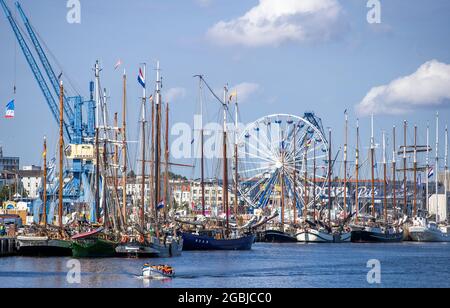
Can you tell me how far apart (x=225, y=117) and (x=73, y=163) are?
103ft

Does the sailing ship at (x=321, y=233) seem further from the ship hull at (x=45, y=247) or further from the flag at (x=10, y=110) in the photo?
the ship hull at (x=45, y=247)

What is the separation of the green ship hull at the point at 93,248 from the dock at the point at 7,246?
971 cm

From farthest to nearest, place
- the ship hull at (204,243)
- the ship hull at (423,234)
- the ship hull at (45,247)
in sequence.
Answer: the ship hull at (423,234) < the ship hull at (204,243) < the ship hull at (45,247)

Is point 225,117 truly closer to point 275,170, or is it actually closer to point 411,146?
point 275,170

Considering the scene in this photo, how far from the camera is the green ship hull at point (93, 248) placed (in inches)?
3430

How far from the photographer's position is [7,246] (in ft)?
315

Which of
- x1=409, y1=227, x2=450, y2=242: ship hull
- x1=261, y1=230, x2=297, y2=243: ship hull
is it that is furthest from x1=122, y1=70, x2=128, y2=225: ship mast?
x1=409, y1=227, x2=450, y2=242: ship hull

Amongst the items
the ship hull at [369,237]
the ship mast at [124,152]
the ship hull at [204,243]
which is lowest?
the ship hull at [369,237]

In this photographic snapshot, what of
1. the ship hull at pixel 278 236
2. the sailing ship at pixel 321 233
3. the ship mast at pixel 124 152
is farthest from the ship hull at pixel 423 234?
the ship mast at pixel 124 152

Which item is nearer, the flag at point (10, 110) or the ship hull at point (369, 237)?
the flag at point (10, 110)

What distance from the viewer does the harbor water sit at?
220ft

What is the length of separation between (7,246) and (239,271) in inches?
1053

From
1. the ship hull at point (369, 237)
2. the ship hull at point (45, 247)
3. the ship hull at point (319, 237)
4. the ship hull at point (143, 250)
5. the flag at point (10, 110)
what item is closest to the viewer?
the ship hull at point (143, 250)
